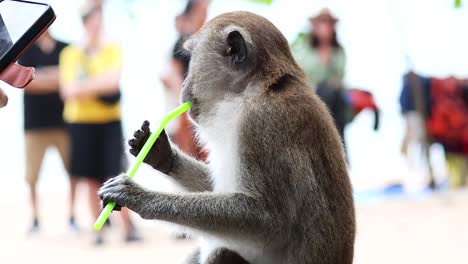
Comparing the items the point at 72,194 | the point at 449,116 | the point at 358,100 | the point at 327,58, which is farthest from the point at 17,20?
the point at 449,116

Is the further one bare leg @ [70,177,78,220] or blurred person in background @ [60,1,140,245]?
bare leg @ [70,177,78,220]

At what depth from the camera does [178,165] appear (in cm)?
182

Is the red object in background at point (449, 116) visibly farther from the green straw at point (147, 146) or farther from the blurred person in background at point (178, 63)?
the green straw at point (147, 146)

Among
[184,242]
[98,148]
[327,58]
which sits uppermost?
[327,58]

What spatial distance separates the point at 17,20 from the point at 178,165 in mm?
781

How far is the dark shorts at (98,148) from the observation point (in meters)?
4.07

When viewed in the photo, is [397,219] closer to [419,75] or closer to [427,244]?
[427,244]

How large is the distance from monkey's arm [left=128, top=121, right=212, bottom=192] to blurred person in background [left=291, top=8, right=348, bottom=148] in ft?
9.78

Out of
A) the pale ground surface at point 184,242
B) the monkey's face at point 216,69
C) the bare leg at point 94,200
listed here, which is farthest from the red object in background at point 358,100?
the monkey's face at point 216,69

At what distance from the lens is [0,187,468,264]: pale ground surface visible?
3.83 m

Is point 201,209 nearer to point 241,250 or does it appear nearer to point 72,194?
point 241,250

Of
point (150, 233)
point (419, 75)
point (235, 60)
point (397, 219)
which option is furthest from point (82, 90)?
point (419, 75)

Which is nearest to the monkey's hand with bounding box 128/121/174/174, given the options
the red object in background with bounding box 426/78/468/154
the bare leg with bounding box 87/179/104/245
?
the bare leg with bounding box 87/179/104/245

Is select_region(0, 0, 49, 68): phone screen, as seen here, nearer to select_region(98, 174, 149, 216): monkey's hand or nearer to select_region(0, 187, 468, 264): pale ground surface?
select_region(98, 174, 149, 216): monkey's hand
